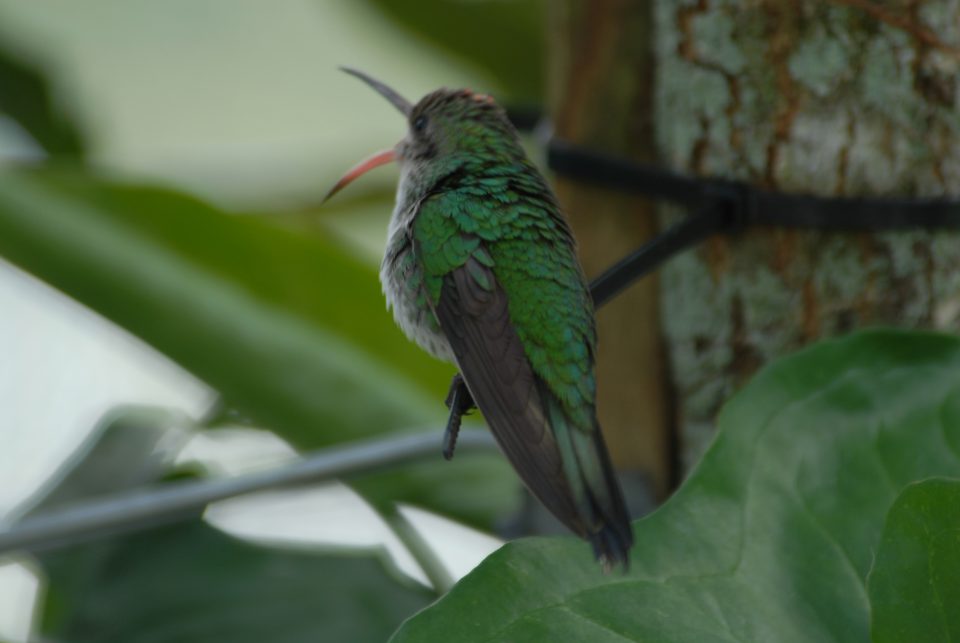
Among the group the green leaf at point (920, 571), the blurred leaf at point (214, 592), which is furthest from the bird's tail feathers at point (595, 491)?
the blurred leaf at point (214, 592)

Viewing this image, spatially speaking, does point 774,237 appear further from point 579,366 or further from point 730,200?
point 579,366

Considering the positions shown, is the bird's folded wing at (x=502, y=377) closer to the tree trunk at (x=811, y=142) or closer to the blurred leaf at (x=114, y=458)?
the tree trunk at (x=811, y=142)

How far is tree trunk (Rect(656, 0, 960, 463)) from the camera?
89cm

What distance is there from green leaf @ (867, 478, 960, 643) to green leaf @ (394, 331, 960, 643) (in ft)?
0.22

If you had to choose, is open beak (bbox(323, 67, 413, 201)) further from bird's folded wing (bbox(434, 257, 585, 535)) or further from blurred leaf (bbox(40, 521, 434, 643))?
blurred leaf (bbox(40, 521, 434, 643))

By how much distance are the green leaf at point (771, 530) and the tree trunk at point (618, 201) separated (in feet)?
0.62

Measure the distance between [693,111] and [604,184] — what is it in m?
0.09

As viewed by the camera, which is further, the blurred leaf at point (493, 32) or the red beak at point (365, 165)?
the blurred leaf at point (493, 32)

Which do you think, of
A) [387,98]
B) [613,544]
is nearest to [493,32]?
[387,98]

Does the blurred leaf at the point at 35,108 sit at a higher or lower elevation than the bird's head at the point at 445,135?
lower

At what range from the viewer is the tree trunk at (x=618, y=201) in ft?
3.27

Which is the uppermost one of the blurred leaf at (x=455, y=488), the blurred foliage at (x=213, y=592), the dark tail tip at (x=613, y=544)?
the dark tail tip at (x=613, y=544)

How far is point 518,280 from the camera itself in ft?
2.72

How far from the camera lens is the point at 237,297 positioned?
1247mm
